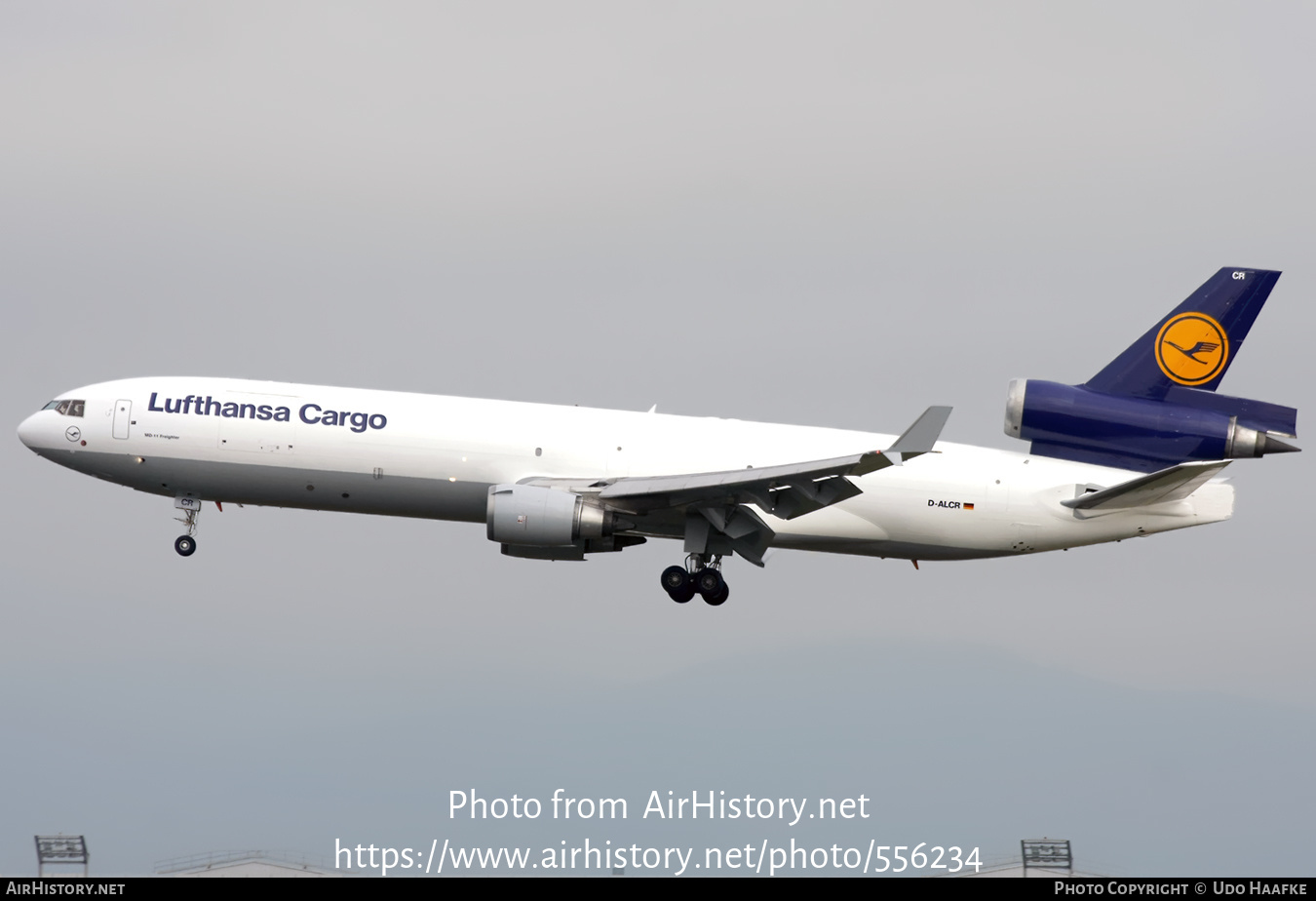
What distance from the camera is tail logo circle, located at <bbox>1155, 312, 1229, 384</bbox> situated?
2099 inches

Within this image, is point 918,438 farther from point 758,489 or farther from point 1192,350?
point 1192,350

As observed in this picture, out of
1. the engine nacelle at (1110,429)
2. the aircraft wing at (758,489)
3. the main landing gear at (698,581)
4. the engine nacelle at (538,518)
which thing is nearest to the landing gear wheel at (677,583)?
the main landing gear at (698,581)

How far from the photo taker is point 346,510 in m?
51.7

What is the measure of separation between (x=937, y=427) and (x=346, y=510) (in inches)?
682

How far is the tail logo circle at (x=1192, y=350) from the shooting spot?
53.3 metres

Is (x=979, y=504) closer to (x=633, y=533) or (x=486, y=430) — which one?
(x=633, y=533)

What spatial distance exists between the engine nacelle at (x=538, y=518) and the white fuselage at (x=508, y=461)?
142cm

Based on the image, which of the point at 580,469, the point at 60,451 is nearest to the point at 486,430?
the point at 580,469

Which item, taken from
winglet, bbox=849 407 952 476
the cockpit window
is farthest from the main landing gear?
the cockpit window

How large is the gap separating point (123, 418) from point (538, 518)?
12.7m

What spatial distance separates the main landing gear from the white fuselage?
1.29m

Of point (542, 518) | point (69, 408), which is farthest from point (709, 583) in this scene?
point (69, 408)

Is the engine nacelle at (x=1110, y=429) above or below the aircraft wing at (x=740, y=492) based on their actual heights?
above

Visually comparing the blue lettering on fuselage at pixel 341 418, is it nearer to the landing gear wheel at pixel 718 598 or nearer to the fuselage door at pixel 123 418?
the fuselage door at pixel 123 418
